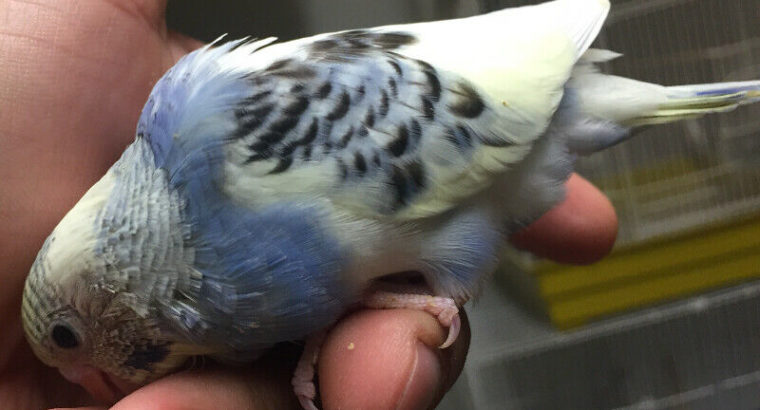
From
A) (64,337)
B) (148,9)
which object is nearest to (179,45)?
(148,9)

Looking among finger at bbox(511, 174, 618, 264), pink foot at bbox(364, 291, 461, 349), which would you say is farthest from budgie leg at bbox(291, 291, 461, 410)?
finger at bbox(511, 174, 618, 264)

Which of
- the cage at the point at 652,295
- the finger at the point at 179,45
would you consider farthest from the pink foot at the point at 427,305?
the cage at the point at 652,295

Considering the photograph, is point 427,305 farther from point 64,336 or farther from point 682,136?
point 682,136

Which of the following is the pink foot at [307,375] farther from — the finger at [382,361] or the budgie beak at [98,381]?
the budgie beak at [98,381]

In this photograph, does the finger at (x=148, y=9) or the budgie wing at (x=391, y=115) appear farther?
the finger at (x=148, y=9)

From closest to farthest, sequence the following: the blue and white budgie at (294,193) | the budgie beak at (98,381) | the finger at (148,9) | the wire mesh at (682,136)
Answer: the blue and white budgie at (294,193) → the budgie beak at (98,381) → the finger at (148,9) → the wire mesh at (682,136)

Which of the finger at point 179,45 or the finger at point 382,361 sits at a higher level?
the finger at point 179,45

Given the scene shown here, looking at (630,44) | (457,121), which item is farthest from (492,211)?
(630,44)

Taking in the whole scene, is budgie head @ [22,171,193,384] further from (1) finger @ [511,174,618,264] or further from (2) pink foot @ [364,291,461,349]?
(1) finger @ [511,174,618,264]

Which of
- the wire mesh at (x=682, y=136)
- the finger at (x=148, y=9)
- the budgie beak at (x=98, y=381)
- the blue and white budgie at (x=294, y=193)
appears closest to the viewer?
A: the blue and white budgie at (x=294, y=193)

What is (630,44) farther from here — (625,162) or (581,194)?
(581,194)
